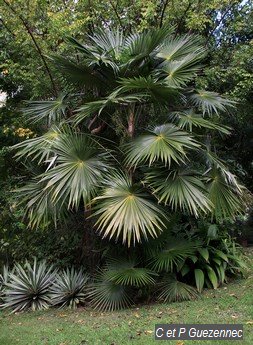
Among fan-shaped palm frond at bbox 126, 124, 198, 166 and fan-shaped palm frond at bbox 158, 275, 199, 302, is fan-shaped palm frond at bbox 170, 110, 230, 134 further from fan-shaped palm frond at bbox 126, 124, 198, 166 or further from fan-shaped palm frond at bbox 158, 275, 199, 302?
fan-shaped palm frond at bbox 158, 275, 199, 302

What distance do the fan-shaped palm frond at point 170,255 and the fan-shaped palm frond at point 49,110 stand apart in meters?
2.81

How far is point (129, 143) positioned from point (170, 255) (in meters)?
1.83

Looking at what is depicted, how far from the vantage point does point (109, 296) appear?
5988 mm

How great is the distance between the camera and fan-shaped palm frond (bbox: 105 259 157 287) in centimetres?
561

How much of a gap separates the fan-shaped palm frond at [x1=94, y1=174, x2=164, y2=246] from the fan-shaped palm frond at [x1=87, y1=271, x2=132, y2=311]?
3.34 feet

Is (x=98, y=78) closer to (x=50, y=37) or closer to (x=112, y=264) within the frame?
(x=50, y=37)

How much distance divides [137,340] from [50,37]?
532 centimetres

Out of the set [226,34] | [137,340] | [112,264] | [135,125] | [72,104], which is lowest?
[137,340]

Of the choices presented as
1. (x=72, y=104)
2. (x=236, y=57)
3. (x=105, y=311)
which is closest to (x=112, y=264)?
(x=105, y=311)

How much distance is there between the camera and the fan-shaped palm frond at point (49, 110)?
21.9 feet

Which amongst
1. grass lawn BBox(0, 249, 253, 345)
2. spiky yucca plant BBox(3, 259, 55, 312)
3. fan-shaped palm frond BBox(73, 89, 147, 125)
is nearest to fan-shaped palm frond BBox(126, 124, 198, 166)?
fan-shaped palm frond BBox(73, 89, 147, 125)

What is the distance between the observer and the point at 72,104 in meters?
6.92

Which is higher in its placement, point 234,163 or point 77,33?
point 77,33

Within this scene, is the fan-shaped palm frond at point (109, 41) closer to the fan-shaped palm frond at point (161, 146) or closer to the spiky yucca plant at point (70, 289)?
the fan-shaped palm frond at point (161, 146)
